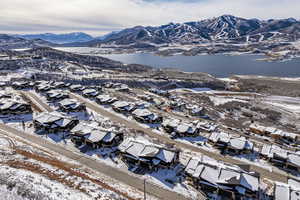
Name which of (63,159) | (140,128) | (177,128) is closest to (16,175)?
(63,159)

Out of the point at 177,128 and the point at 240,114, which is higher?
the point at 177,128

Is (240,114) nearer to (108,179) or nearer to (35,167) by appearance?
(108,179)

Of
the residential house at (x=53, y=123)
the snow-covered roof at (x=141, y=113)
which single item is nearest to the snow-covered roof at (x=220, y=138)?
the snow-covered roof at (x=141, y=113)

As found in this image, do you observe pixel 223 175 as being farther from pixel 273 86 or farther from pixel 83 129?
pixel 273 86

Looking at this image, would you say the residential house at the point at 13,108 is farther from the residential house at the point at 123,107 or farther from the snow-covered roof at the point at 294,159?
the snow-covered roof at the point at 294,159

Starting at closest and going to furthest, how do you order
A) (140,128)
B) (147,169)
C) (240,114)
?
1. (147,169)
2. (140,128)
3. (240,114)

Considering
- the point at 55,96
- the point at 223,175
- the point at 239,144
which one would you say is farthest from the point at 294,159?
the point at 55,96

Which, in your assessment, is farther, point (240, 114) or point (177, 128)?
point (240, 114)
